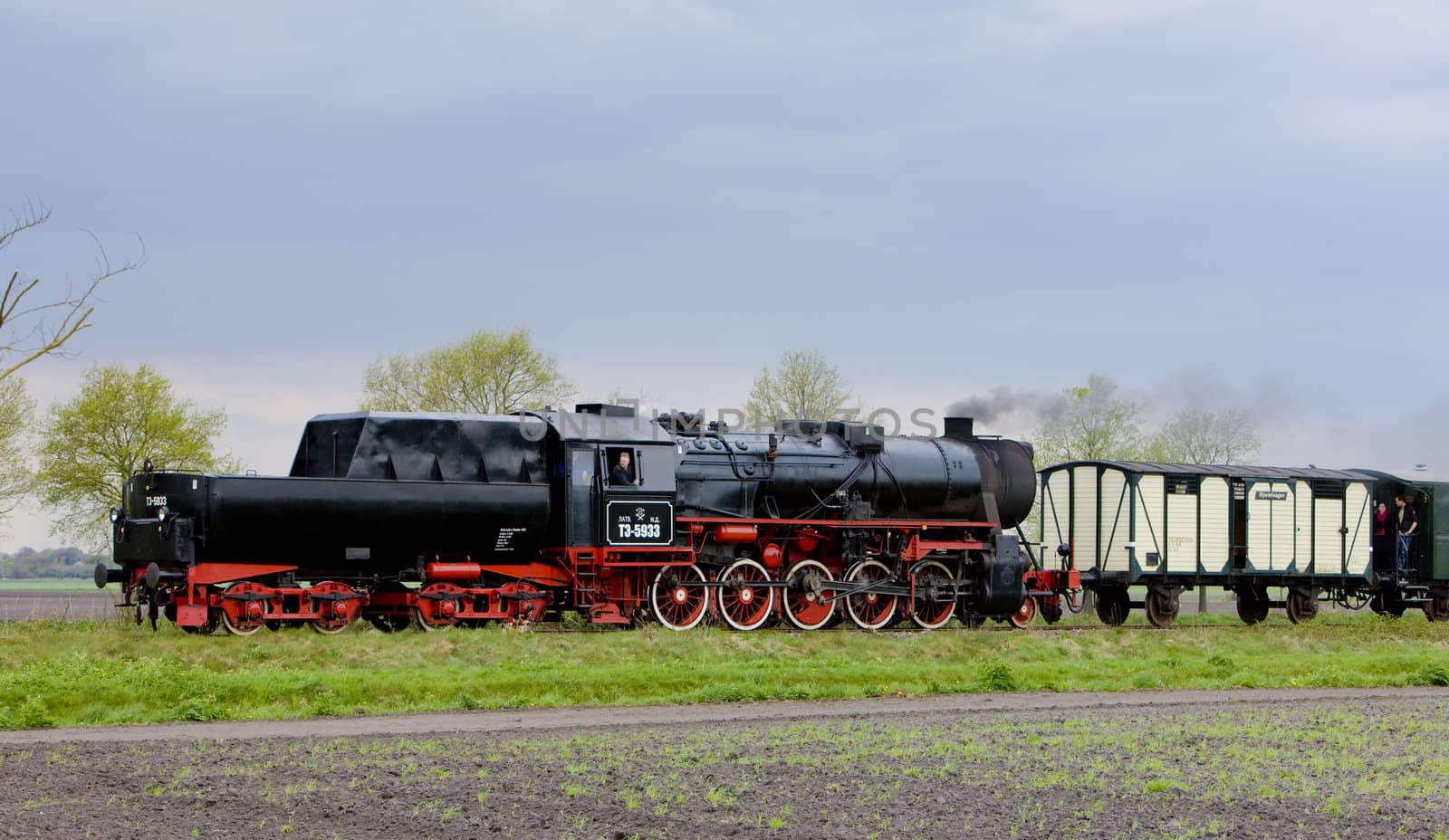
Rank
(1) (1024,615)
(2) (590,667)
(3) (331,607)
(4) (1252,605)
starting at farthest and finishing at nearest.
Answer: (4) (1252,605) < (1) (1024,615) < (3) (331,607) < (2) (590,667)

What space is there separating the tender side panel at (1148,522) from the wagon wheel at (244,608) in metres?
16.1

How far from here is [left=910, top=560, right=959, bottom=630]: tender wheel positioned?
25547mm

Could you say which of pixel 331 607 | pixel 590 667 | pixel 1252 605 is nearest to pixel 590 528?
pixel 331 607

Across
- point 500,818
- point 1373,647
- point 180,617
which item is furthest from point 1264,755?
point 180,617

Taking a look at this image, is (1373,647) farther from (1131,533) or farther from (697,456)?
(697,456)

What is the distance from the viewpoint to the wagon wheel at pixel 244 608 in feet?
69.1

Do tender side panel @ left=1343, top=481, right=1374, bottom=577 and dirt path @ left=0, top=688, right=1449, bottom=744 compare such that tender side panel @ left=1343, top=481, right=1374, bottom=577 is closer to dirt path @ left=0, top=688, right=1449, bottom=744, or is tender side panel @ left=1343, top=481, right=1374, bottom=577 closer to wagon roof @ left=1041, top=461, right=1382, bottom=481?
wagon roof @ left=1041, top=461, right=1382, bottom=481

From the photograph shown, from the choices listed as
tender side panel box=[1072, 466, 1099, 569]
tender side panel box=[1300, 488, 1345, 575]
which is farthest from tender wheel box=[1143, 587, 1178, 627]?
tender side panel box=[1300, 488, 1345, 575]

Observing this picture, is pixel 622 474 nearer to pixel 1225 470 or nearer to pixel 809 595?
pixel 809 595

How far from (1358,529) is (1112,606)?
5694 mm

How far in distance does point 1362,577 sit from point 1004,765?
22.5 m

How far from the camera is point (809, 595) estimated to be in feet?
80.9

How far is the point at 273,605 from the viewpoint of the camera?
2142 cm

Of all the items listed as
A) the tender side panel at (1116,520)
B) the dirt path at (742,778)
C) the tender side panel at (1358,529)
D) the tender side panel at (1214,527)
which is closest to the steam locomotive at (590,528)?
the tender side panel at (1116,520)
